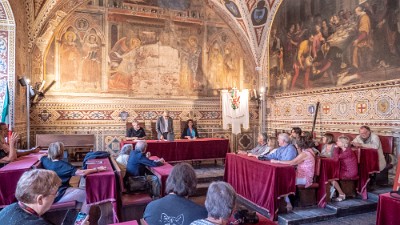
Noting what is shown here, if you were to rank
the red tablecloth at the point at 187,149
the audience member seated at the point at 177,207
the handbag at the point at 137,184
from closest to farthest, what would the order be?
the audience member seated at the point at 177,207 → the handbag at the point at 137,184 → the red tablecloth at the point at 187,149

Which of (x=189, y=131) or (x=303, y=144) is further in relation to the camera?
(x=189, y=131)

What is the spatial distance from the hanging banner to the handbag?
6577mm

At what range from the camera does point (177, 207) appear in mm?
2373

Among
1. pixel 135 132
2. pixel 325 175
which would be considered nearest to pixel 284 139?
pixel 325 175

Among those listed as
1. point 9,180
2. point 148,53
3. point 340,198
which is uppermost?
point 148,53

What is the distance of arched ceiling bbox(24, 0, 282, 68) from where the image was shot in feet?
31.1

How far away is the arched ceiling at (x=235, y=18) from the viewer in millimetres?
9484

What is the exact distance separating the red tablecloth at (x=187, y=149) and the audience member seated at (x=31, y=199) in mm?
6395

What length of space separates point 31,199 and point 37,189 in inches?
3.0

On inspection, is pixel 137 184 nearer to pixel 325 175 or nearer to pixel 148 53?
pixel 325 175

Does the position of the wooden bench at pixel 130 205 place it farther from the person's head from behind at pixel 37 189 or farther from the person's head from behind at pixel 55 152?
the person's head from behind at pixel 37 189

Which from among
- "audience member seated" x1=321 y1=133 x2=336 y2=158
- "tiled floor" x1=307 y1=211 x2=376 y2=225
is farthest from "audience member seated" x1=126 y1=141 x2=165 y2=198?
"audience member seated" x1=321 y1=133 x2=336 y2=158

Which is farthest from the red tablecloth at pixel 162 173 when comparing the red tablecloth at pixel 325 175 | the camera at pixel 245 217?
the red tablecloth at pixel 325 175

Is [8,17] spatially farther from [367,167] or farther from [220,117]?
[367,167]
